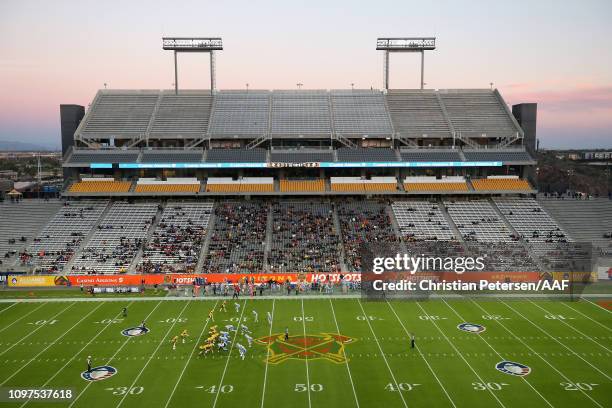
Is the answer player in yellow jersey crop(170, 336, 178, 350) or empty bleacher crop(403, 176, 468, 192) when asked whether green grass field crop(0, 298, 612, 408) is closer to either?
player in yellow jersey crop(170, 336, 178, 350)

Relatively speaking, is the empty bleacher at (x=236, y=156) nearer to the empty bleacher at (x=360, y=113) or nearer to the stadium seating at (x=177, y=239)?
the stadium seating at (x=177, y=239)

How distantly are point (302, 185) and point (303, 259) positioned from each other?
1082 centimetres

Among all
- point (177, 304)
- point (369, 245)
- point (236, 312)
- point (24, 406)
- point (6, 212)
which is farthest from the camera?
point (6, 212)

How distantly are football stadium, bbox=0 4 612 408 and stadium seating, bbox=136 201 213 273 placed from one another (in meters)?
0.18

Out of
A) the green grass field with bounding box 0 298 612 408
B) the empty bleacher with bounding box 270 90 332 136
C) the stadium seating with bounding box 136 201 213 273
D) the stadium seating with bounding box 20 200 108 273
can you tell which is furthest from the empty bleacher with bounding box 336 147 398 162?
the stadium seating with bounding box 20 200 108 273

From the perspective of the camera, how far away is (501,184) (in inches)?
1987

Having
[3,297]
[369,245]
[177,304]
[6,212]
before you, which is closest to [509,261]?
[369,245]

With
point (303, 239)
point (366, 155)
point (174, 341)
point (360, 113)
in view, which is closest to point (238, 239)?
point (303, 239)

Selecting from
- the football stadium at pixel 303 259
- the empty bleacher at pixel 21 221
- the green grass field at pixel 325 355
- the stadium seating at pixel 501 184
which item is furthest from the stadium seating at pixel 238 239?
the stadium seating at pixel 501 184

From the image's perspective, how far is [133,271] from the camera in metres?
39.2

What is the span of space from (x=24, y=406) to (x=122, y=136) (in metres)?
35.5

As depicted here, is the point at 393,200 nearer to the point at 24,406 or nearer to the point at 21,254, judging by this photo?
the point at 21,254

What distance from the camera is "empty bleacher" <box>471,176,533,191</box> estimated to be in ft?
164

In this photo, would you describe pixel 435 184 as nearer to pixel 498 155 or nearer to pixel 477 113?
pixel 498 155
